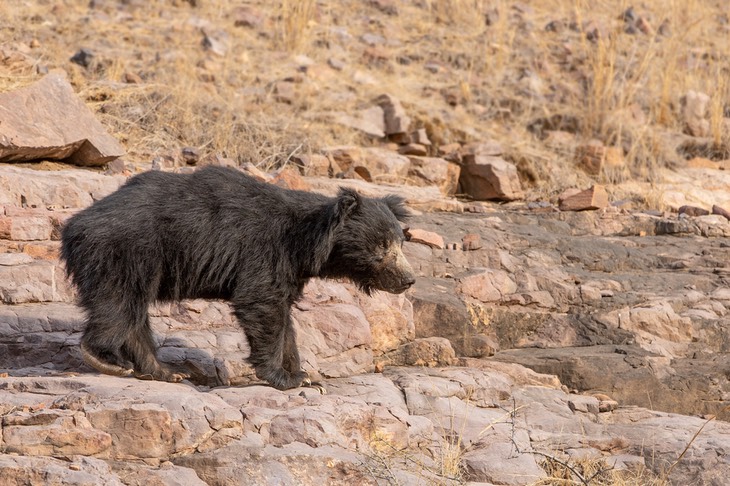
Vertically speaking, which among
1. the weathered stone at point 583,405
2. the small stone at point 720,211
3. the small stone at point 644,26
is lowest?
the weathered stone at point 583,405

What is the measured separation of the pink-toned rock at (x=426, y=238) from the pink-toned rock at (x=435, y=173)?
7.10 ft

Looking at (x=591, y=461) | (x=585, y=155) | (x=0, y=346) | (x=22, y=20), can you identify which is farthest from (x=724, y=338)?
(x=22, y=20)

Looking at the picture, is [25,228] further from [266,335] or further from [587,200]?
[587,200]

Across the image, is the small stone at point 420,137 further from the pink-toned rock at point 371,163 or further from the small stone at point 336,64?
the small stone at point 336,64

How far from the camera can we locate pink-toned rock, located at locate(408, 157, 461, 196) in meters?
9.70

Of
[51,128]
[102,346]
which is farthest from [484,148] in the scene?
[102,346]

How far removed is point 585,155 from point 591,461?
6.26m

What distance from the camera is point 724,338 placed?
686cm

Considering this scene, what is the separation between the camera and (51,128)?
7.31m

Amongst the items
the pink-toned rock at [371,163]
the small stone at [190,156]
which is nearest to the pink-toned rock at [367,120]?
the pink-toned rock at [371,163]

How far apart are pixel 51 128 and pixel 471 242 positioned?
3438mm

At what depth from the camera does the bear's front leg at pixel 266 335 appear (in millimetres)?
5059

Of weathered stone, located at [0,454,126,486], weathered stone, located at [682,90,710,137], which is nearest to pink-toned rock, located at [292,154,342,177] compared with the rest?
weathered stone, located at [682,90,710,137]

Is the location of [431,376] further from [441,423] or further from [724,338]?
[724,338]
